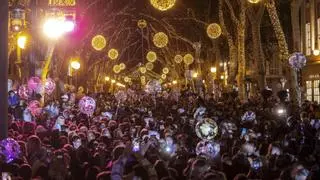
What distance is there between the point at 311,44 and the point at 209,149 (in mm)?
28949

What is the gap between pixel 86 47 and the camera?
4944cm

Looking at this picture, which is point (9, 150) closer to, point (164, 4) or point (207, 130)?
point (207, 130)

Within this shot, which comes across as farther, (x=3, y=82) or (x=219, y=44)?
(x=219, y=44)

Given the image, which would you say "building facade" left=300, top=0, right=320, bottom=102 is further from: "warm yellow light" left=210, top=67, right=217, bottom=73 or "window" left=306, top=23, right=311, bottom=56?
"warm yellow light" left=210, top=67, right=217, bottom=73

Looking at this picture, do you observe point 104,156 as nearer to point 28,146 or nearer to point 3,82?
point 28,146

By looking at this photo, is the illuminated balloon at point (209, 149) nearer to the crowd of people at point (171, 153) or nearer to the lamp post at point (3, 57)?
the crowd of people at point (171, 153)

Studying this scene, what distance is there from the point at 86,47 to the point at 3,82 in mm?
34594

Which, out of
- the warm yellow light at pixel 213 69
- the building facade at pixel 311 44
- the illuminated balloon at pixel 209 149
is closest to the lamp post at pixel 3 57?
the illuminated balloon at pixel 209 149

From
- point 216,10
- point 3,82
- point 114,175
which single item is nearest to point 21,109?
point 3,82

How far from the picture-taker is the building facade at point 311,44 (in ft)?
127

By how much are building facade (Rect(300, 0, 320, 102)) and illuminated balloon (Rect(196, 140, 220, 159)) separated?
25.5 meters

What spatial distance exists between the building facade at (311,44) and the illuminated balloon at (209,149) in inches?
1003

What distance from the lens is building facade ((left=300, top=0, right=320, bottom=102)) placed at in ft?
127

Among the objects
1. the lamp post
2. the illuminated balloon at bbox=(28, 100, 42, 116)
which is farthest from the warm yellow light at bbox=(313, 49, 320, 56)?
the lamp post
